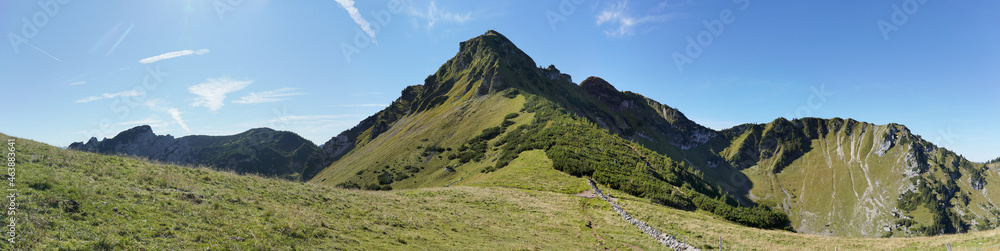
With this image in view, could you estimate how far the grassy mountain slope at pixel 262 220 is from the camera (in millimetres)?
13906

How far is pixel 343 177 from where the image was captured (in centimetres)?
14875

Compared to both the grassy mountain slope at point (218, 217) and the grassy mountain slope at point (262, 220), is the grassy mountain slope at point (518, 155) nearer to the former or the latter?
the grassy mountain slope at point (262, 220)

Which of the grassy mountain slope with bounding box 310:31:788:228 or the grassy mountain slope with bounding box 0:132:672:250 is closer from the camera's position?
the grassy mountain slope with bounding box 0:132:672:250

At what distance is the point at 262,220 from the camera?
1942 centimetres

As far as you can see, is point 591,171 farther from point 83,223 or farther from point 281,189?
point 83,223

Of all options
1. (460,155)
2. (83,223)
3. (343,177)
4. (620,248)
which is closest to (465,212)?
(620,248)

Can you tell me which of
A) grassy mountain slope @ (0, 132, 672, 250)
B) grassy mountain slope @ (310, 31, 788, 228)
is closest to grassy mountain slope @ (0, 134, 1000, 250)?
grassy mountain slope @ (0, 132, 672, 250)

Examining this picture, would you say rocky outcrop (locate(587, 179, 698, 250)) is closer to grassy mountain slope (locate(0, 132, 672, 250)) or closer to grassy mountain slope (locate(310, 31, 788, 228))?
grassy mountain slope (locate(0, 132, 672, 250))

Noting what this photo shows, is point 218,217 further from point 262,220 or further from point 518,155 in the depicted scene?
point 518,155

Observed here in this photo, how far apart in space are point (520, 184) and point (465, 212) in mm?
27444

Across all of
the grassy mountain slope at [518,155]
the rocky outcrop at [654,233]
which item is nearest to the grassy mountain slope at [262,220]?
the rocky outcrop at [654,233]

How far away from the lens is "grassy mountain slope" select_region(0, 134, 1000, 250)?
13906 millimetres

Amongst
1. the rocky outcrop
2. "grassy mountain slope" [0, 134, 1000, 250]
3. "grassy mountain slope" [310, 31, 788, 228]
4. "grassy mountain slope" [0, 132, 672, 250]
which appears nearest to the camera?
"grassy mountain slope" [0, 132, 672, 250]

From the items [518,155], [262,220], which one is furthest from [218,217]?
[518,155]
